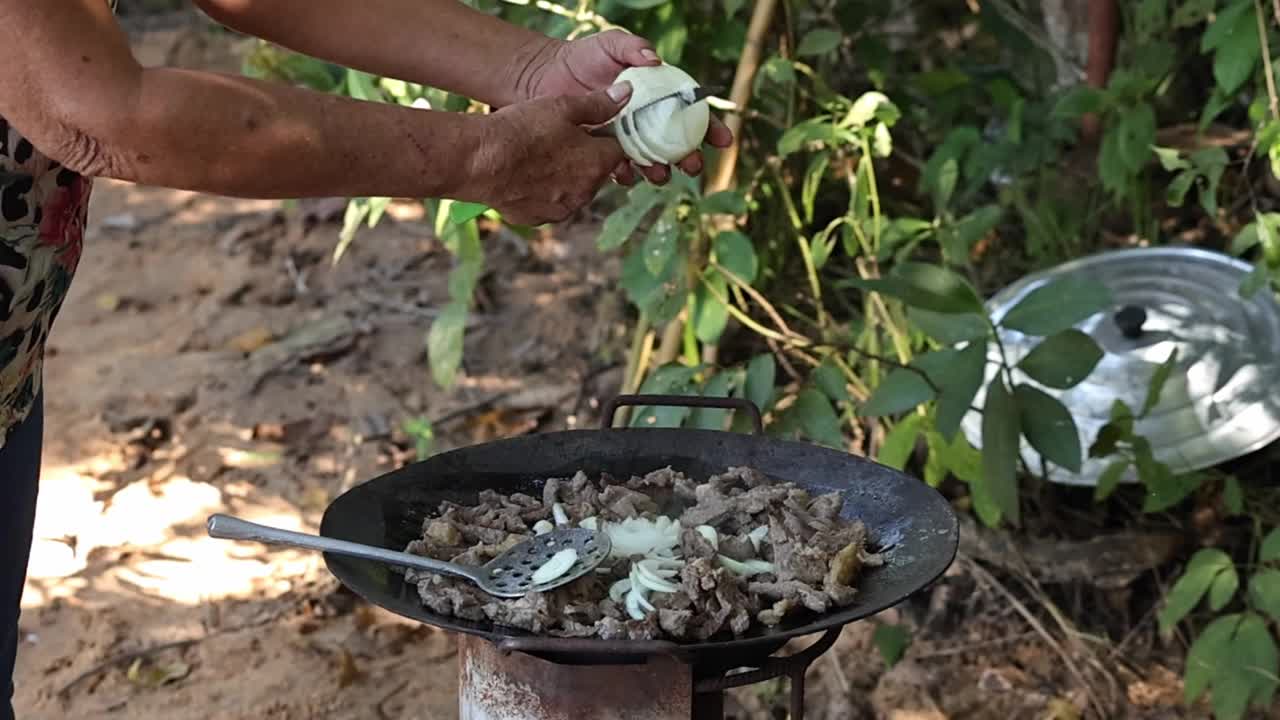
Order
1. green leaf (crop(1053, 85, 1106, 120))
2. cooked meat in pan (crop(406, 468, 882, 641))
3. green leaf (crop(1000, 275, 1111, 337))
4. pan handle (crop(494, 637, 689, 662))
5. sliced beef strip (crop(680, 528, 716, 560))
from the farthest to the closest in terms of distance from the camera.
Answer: green leaf (crop(1053, 85, 1106, 120))
green leaf (crop(1000, 275, 1111, 337))
sliced beef strip (crop(680, 528, 716, 560))
cooked meat in pan (crop(406, 468, 882, 641))
pan handle (crop(494, 637, 689, 662))

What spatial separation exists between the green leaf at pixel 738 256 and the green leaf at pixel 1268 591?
1.01 metres

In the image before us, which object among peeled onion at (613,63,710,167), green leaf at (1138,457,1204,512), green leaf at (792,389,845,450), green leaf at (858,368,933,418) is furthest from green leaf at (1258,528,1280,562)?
peeled onion at (613,63,710,167)

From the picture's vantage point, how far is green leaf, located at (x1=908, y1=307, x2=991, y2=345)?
245 cm

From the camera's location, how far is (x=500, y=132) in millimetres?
1497

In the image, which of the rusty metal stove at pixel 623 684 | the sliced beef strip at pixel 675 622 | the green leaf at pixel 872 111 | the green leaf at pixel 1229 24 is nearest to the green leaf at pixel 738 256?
the green leaf at pixel 872 111

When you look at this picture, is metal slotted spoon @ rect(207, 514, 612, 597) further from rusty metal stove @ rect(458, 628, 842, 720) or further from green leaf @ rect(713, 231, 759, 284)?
green leaf @ rect(713, 231, 759, 284)

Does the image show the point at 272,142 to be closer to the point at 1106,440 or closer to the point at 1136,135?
the point at 1106,440

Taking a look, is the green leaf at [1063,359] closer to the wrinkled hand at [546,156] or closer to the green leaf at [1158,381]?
the green leaf at [1158,381]

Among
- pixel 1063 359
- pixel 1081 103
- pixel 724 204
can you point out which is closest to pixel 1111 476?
pixel 1063 359

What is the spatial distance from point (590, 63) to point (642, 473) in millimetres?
536

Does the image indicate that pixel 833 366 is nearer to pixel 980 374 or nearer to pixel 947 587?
pixel 980 374

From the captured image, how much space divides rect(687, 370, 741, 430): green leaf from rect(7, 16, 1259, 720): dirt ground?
0.69m

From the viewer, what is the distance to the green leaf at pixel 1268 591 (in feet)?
8.06

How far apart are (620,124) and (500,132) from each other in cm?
25
